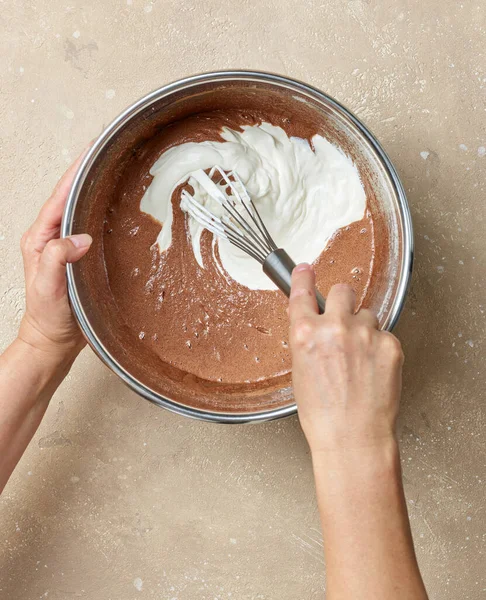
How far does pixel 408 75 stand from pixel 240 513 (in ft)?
2.87

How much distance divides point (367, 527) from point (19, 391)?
617mm

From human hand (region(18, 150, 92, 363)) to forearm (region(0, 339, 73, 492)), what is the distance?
0.02 m

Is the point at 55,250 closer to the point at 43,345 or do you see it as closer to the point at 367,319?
the point at 43,345

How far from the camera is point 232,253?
1.00 m

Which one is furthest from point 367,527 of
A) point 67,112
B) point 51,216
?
point 67,112

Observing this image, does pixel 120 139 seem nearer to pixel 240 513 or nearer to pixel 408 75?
pixel 408 75

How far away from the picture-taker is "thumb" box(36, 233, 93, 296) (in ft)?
2.77

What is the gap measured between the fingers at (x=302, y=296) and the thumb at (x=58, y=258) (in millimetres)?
339

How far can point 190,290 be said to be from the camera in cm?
98

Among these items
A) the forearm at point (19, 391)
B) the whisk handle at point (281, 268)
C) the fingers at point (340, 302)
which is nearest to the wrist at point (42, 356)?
the forearm at point (19, 391)

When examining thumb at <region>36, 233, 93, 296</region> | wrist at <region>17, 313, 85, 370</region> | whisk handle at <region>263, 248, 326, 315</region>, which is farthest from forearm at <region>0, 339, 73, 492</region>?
whisk handle at <region>263, 248, 326, 315</region>

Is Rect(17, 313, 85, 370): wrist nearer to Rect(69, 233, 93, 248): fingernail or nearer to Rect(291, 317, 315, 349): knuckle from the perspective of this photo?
Rect(69, 233, 93, 248): fingernail

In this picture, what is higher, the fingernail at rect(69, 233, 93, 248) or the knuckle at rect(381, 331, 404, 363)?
the fingernail at rect(69, 233, 93, 248)

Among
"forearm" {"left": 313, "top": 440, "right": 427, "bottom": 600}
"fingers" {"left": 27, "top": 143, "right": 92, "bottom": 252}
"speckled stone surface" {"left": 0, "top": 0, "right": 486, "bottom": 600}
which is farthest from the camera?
"speckled stone surface" {"left": 0, "top": 0, "right": 486, "bottom": 600}
